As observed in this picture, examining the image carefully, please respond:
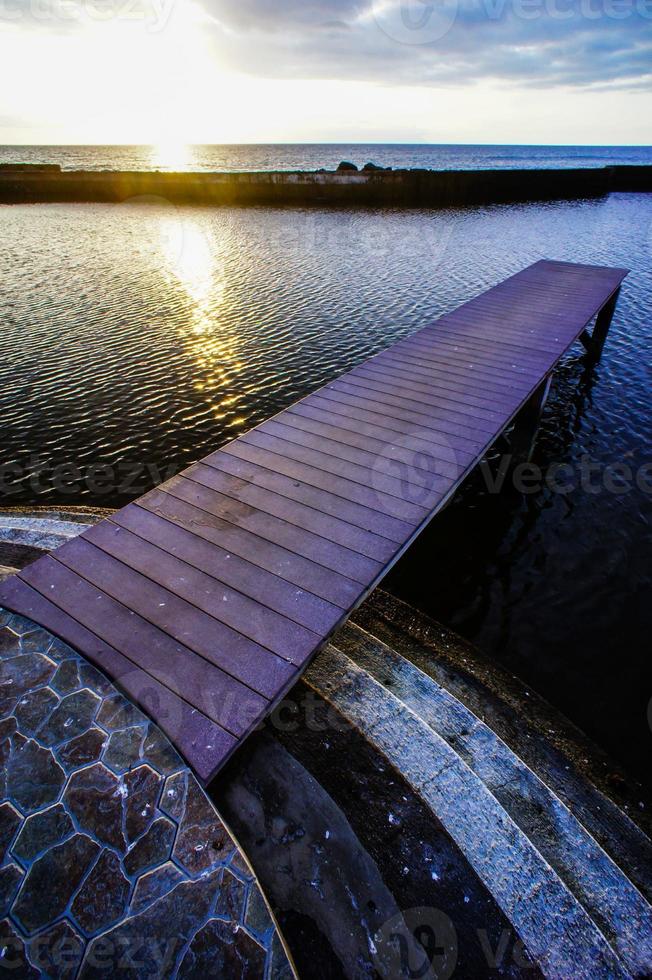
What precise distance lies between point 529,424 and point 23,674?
34.9 feet

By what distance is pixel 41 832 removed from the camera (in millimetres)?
3777

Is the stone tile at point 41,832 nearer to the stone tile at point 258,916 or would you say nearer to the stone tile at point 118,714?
the stone tile at point 118,714

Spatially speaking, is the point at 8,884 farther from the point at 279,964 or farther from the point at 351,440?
the point at 351,440

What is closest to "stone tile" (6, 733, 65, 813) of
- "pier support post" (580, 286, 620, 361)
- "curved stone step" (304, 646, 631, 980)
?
"curved stone step" (304, 646, 631, 980)

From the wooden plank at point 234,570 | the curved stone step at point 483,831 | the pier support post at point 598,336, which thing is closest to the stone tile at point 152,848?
the wooden plank at point 234,570

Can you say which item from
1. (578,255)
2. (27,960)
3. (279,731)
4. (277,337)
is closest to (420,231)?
(578,255)

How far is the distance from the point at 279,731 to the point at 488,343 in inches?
412

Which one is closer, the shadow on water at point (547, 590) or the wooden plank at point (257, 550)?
the wooden plank at point (257, 550)

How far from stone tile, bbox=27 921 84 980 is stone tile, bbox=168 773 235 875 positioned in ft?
2.54

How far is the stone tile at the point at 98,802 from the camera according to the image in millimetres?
3781

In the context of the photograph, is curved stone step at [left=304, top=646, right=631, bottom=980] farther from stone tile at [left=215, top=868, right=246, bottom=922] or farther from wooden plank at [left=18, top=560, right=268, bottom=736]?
stone tile at [left=215, top=868, right=246, bottom=922]

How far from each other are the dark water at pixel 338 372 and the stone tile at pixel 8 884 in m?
6.01

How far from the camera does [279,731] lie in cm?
516

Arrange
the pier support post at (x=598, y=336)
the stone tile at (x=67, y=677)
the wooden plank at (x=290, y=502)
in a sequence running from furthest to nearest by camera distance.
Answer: the pier support post at (x=598, y=336) < the wooden plank at (x=290, y=502) < the stone tile at (x=67, y=677)
